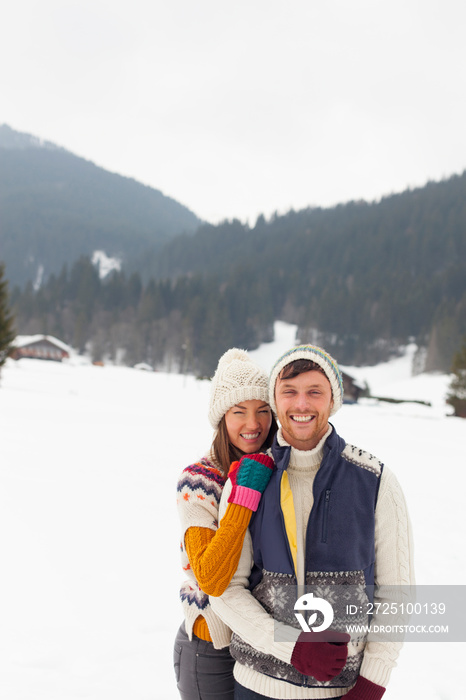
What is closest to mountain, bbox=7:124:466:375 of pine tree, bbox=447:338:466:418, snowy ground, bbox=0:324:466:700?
pine tree, bbox=447:338:466:418

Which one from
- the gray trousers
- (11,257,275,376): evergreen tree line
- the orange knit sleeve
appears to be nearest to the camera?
the orange knit sleeve

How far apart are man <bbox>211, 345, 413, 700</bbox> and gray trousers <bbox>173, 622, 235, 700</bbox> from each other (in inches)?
7.3

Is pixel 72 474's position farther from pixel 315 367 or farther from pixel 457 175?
pixel 457 175

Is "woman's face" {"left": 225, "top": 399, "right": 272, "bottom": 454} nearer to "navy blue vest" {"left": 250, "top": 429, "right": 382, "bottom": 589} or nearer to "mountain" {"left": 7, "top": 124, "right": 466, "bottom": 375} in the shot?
"navy blue vest" {"left": 250, "top": 429, "right": 382, "bottom": 589}

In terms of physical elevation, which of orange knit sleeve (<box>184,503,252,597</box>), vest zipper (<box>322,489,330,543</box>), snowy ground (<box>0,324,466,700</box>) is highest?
vest zipper (<box>322,489,330,543</box>)

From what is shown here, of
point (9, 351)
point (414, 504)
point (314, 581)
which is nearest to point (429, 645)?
point (314, 581)

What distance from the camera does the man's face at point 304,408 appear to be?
5.27ft

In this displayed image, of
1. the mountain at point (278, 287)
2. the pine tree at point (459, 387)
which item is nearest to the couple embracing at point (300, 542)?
the pine tree at point (459, 387)

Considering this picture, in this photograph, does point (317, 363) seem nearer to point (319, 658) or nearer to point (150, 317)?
point (319, 658)

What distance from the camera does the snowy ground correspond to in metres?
Answer: 2.97

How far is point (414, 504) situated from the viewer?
24.3ft

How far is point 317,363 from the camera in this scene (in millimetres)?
1649

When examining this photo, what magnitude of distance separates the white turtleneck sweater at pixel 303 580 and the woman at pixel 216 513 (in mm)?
89

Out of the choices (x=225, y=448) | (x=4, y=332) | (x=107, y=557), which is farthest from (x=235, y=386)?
(x=4, y=332)
